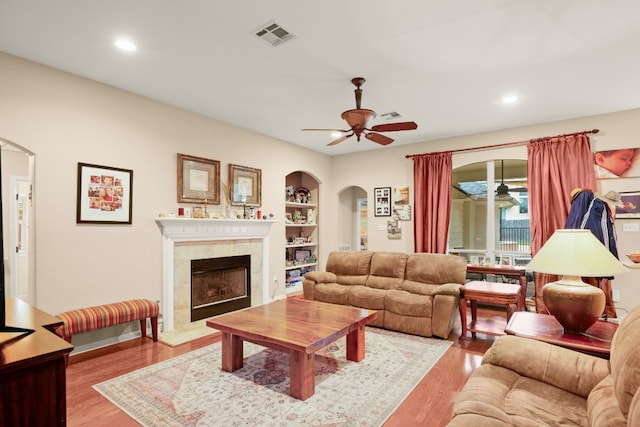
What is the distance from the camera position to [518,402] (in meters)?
1.59

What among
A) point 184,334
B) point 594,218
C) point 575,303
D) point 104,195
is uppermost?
point 104,195

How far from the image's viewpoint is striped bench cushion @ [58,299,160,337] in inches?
120

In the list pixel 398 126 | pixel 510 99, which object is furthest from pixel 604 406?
pixel 510 99

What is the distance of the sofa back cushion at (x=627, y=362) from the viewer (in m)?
1.25

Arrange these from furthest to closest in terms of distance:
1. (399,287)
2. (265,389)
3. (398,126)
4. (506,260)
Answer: (506,260)
(399,287)
(398,126)
(265,389)

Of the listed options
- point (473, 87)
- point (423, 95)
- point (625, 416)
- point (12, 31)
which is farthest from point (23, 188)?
point (625, 416)

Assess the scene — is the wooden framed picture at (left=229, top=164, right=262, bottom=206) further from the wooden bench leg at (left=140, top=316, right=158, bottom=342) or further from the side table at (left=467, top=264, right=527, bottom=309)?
the side table at (left=467, top=264, right=527, bottom=309)

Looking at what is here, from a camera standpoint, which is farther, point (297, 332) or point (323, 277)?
point (323, 277)

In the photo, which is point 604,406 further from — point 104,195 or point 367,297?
point 104,195

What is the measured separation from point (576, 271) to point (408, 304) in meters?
2.01

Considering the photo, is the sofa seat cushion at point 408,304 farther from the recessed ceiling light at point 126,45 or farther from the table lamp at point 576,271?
the recessed ceiling light at point 126,45

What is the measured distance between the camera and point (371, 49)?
2.88 m

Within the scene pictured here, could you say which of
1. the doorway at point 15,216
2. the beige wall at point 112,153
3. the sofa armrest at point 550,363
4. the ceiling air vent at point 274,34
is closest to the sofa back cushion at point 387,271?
the beige wall at point 112,153

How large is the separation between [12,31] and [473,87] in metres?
4.23
